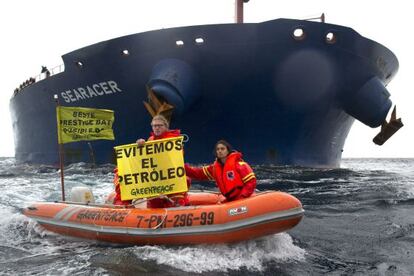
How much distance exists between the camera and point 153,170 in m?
6.91

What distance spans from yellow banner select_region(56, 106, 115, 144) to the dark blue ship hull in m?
4.79

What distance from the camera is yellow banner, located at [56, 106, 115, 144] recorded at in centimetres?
912

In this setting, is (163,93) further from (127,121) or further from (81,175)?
(81,175)

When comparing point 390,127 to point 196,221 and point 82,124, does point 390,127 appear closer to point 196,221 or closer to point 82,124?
point 82,124

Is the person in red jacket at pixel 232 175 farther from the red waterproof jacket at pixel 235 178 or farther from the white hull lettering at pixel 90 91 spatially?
the white hull lettering at pixel 90 91

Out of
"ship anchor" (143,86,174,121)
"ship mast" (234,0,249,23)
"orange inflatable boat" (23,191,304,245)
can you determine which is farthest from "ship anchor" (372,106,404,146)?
"orange inflatable boat" (23,191,304,245)

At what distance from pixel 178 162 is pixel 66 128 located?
141 inches

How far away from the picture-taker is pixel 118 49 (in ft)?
53.3

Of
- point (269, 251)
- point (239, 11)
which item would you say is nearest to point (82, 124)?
point (269, 251)

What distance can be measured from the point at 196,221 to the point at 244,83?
9980mm

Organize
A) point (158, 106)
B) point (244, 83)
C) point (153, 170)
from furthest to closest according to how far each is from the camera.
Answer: point (244, 83)
point (158, 106)
point (153, 170)

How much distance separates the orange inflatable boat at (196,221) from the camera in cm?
598

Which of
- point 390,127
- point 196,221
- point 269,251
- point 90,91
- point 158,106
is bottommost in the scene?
point 269,251

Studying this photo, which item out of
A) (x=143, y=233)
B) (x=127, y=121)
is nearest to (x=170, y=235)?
(x=143, y=233)
